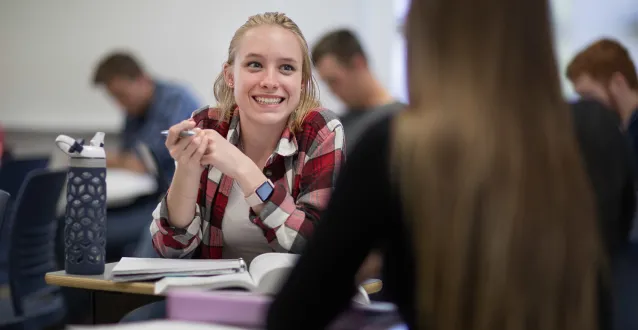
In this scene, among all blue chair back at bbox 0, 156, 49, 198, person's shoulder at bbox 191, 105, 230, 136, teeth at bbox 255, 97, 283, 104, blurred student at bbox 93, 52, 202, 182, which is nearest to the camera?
teeth at bbox 255, 97, 283, 104

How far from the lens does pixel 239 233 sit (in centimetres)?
207

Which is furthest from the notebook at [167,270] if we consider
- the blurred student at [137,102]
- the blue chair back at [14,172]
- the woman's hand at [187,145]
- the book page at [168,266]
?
the blurred student at [137,102]

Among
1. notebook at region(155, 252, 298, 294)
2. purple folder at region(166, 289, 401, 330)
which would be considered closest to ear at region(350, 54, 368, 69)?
notebook at region(155, 252, 298, 294)

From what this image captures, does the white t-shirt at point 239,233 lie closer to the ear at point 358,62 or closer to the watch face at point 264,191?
the watch face at point 264,191

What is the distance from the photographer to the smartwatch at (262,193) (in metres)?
1.93

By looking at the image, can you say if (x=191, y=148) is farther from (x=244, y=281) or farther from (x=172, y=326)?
(x=172, y=326)

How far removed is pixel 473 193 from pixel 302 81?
4.27 ft

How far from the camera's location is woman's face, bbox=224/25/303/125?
212cm

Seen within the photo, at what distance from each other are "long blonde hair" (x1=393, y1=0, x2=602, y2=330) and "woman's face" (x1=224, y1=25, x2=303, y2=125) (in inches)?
44.5

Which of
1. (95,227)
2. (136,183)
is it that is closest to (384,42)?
(136,183)

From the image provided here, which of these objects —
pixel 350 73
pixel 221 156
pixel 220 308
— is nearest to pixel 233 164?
pixel 221 156

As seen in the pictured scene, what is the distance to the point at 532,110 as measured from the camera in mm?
991

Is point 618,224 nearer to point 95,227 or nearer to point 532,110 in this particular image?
point 532,110

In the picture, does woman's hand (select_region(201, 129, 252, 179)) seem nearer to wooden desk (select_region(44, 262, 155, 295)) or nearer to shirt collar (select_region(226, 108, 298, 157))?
shirt collar (select_region(226, 108, 298, 157))
